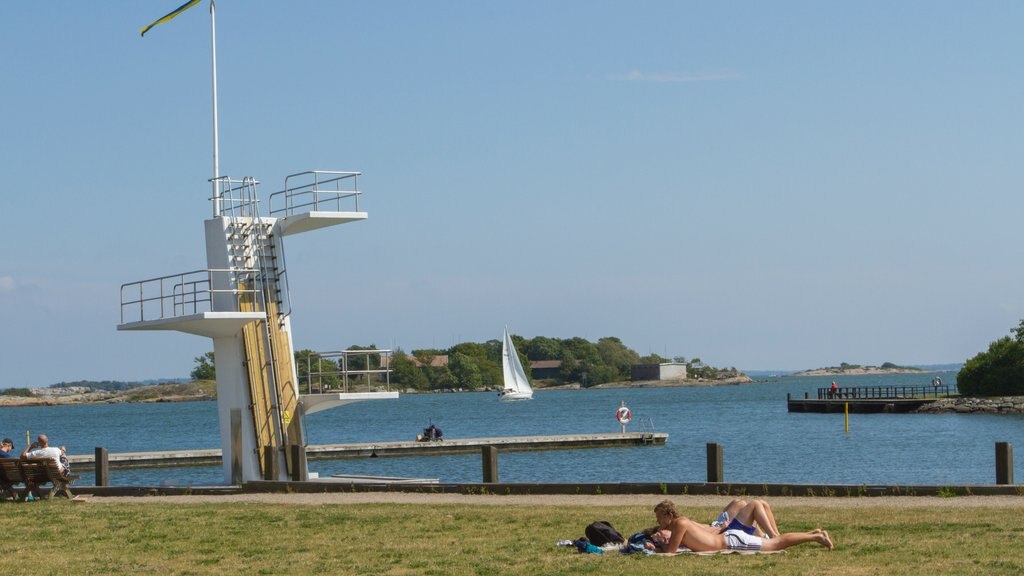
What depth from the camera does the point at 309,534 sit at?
55.5ft

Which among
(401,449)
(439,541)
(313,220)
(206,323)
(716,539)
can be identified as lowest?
(401,449)

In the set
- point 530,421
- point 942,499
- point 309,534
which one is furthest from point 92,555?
point 530,421

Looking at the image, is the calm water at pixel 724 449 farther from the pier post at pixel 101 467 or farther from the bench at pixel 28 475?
the bench at pixel 28 475

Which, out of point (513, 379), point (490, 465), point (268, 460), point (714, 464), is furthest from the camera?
point (513, 379)

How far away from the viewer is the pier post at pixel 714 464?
72.1ft

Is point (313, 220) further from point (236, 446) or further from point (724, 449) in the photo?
point (724, 449)

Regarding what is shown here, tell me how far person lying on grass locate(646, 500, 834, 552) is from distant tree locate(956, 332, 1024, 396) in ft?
299

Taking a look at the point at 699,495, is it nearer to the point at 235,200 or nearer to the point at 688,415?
the point at 235,200

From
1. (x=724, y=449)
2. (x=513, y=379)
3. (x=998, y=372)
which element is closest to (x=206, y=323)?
(x=724, y=449)

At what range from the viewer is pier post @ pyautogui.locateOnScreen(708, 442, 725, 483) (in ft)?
72.1

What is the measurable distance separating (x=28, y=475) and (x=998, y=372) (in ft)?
298

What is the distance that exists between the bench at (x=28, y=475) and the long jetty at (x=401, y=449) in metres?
30.9

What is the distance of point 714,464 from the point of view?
22.1m

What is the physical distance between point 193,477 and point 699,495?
109 feet
